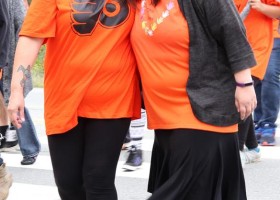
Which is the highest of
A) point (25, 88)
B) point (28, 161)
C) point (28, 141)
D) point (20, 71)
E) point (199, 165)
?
point (20, 71)

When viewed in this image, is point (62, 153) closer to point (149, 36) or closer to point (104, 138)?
point (104, 138)

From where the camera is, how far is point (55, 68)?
2.97m

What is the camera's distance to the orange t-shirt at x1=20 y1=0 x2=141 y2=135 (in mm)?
2850

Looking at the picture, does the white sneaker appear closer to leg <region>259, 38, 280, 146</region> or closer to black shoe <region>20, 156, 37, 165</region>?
leg <region>259, 38, 280, 146</region>

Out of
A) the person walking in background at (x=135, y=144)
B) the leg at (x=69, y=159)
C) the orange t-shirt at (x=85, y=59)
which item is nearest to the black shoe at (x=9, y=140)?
the person walking in background at (x=135, y=144)

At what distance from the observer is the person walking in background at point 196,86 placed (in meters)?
2.56

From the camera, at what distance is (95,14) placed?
2.84 metres

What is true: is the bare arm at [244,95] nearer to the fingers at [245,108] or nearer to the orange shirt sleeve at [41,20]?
the fingers at [245,108]

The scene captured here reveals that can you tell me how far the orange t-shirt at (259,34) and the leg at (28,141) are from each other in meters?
2.10

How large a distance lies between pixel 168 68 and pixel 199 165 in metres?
0.47

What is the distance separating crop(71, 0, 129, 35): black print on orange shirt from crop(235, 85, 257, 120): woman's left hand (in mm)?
679

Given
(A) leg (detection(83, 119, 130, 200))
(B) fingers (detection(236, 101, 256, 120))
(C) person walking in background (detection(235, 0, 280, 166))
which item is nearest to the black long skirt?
(B) fingers (detection(236, 101, 256, 120))

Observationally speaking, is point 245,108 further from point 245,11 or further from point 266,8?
point 266,8

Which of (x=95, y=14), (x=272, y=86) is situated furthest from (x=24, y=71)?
(x=272, y=86)
